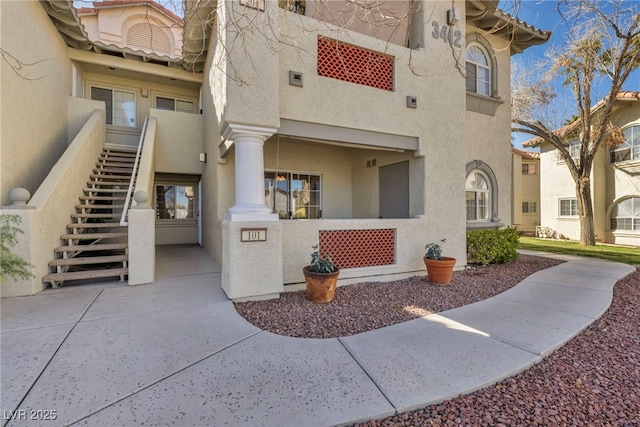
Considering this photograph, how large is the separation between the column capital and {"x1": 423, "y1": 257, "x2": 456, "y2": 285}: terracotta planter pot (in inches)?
172

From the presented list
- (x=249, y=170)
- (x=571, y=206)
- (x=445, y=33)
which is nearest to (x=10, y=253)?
(x=249, y=170)

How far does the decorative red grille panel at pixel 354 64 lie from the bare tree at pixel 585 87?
7645 mm

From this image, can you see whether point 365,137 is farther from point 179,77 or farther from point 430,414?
point 179,77

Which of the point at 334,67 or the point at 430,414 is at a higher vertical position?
the point at 334,67

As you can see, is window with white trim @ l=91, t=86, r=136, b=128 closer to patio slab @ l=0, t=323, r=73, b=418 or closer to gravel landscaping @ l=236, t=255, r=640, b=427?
patio slab @ l=0, t=323, r=73, b=418

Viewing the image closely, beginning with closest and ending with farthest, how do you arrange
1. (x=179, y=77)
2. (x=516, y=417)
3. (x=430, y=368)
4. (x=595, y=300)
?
1. (x=516, y=417)
2. (x=430, y=368)
3. (x=595, y=300)
4. (x=179, y=77)

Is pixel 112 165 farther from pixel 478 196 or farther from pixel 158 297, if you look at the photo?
pixel 478 196

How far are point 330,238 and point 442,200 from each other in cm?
316

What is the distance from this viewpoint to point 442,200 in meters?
7.00

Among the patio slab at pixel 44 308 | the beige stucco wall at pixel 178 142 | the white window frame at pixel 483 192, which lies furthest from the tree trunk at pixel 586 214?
the patio slab at pixel 44 308

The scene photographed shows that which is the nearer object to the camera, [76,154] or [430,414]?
[430,414]

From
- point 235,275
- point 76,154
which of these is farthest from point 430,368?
point 76,154

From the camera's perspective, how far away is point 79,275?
5324mm

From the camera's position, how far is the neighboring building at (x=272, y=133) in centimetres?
496
